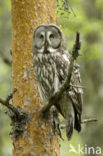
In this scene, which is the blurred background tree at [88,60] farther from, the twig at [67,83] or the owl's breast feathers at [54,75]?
the twig at [67,83]

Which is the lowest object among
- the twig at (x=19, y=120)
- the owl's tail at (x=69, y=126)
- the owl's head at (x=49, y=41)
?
the owl's tail at (x=69, y=126)

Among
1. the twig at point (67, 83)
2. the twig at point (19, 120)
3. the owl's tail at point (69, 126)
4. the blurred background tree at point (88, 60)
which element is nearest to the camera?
the twig at point (67, 83)

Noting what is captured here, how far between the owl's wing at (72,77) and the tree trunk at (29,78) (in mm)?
297

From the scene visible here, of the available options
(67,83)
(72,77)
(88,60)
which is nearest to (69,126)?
(72,77)

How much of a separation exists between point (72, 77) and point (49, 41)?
49 centimetres

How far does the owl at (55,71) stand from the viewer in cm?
432

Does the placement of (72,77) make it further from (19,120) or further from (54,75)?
(19,120)

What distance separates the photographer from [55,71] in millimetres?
4332

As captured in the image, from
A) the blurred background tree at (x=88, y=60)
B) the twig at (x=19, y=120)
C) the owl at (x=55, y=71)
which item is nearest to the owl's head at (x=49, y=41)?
the owl at (x=55, y=71)

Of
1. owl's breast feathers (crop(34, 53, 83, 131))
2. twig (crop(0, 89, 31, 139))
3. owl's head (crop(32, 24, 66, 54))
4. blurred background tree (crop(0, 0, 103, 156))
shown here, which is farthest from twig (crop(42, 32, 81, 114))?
blurred background tree (crop(0, 0, 103, 156))

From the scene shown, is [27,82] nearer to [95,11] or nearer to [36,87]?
[36,87]

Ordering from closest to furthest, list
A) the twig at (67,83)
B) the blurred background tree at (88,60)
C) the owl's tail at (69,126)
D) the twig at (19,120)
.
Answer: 1. the twig at (67,83)
2. the twig at (19,120)
3. the owl's tail at (69,126)
4. the blurred background tree at (88,60)

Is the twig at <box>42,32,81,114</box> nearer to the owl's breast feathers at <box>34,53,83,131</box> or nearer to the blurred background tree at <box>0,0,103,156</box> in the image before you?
the owl's breast feathers at <box>34,53,83,131</box>

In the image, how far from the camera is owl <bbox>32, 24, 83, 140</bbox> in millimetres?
4316
